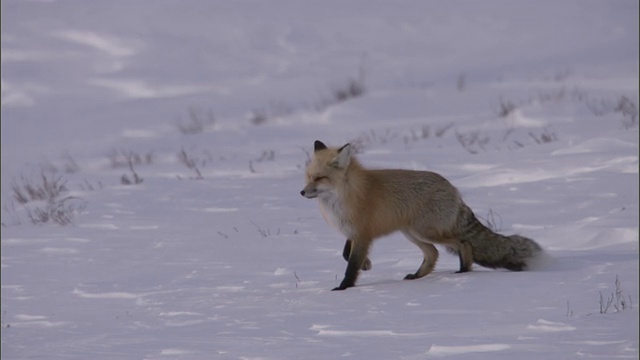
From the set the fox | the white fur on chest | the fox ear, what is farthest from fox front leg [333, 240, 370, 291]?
the fox ear

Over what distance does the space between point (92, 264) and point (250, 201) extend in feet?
8.07

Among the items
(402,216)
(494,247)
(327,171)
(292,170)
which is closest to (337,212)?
(327,171)

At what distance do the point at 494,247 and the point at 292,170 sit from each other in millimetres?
5544

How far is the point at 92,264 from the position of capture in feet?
27.3

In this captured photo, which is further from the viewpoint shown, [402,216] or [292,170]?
[292,170]

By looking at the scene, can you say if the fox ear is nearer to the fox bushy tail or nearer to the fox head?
the fox head

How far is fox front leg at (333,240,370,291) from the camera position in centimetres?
657

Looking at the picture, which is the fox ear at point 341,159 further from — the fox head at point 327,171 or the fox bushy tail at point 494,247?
the fox bushy tail at point 494,247

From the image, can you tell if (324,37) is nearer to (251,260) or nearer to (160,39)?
(160,39)

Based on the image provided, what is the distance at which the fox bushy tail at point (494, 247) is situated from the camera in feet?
22.0

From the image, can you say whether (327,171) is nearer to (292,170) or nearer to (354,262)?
(354,262)

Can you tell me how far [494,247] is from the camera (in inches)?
269

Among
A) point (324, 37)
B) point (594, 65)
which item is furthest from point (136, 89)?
point (594, 65)

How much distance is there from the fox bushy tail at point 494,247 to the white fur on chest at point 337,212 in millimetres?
747
